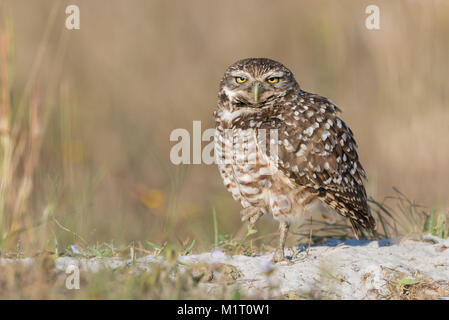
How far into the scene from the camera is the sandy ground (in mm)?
3127

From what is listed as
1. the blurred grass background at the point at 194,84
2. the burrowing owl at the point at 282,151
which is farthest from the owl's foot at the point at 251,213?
the blurred grass background at the point at 194,84

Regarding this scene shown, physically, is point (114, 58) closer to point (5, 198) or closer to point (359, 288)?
point (5, 198)

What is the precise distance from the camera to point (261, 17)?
25.7 ft

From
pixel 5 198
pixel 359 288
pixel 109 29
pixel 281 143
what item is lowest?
pixel 359 288

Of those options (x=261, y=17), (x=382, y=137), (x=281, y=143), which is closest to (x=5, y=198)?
(x=281, y=143)

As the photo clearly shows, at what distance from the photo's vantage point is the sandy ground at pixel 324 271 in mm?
3127

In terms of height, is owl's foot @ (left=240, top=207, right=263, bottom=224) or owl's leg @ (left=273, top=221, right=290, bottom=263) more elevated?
owl's foot @ (left=240, top=207, right=263, bottom=224)

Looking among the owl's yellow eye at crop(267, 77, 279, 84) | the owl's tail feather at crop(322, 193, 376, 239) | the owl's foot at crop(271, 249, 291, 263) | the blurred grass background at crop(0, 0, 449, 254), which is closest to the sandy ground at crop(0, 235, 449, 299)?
the owl's foot at crop(271, 249, 291, 263)

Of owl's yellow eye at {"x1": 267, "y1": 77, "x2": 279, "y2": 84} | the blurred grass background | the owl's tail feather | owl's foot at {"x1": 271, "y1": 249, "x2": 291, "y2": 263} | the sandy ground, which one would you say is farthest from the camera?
the blurred grass background

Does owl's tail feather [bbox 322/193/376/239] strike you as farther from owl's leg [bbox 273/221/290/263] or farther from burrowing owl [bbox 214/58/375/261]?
owl's leg [bbox 273/221/290/263]

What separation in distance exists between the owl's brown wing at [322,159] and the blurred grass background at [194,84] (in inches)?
48.7

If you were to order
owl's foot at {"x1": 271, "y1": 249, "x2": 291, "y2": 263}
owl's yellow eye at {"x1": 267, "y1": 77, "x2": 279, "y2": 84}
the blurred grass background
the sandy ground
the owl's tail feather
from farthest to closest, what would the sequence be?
the blurred grass background
owl's yellow eye at {"x1": 267, "y1": 77, "x2": 279, "y2": 84}
the owl's tail feather
owl's foot at {"x1": 271, "y1": 249, "x2": 291, "y2": 263}
the sandy ground

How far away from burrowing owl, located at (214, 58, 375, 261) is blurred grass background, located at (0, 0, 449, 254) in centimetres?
132
